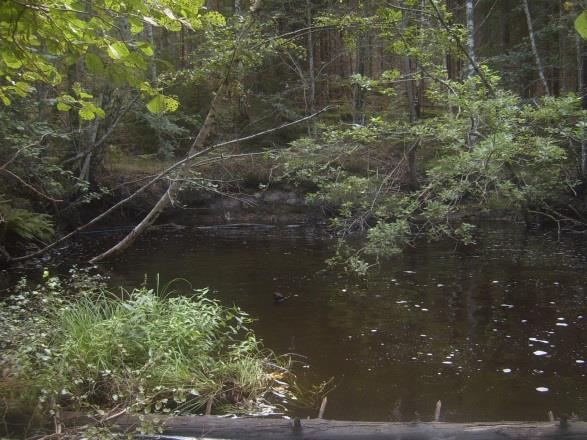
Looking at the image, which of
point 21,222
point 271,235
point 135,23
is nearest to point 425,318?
point 135,23

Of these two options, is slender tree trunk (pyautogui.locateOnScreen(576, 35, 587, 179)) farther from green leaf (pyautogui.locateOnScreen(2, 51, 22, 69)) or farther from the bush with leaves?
green leaf (pyautogui.locateOnScreen(2, 51, 22, 69))

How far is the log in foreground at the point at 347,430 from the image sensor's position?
4184 mm

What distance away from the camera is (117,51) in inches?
101

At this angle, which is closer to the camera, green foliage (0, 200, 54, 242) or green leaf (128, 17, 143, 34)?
green leaf (128, 17, 143, 34)

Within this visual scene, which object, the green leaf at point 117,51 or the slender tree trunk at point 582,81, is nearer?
the green leaf at point 117,51

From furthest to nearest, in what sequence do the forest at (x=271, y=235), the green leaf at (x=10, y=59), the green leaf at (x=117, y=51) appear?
the forest at (x=271, y=235)
the green leaf at (x=10, y=59)
the green leaf at (x=117, y=51)

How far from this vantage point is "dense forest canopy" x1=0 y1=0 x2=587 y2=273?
318cm

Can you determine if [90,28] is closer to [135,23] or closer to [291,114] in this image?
[135,23]

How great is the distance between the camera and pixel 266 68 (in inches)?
835

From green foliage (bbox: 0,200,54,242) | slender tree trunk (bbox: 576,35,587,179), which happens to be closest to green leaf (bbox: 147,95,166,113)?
green foliage (bbox: 0,200,54,242)

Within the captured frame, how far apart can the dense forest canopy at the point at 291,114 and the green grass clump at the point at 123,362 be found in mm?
1903

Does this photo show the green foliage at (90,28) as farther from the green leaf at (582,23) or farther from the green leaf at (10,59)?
the green leaf at (582,23)

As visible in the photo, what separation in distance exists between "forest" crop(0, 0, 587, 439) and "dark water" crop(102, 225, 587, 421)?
5 centimetres

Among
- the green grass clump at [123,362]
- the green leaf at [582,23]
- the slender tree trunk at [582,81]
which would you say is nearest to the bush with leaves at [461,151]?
the green grass clump at [123,362]
